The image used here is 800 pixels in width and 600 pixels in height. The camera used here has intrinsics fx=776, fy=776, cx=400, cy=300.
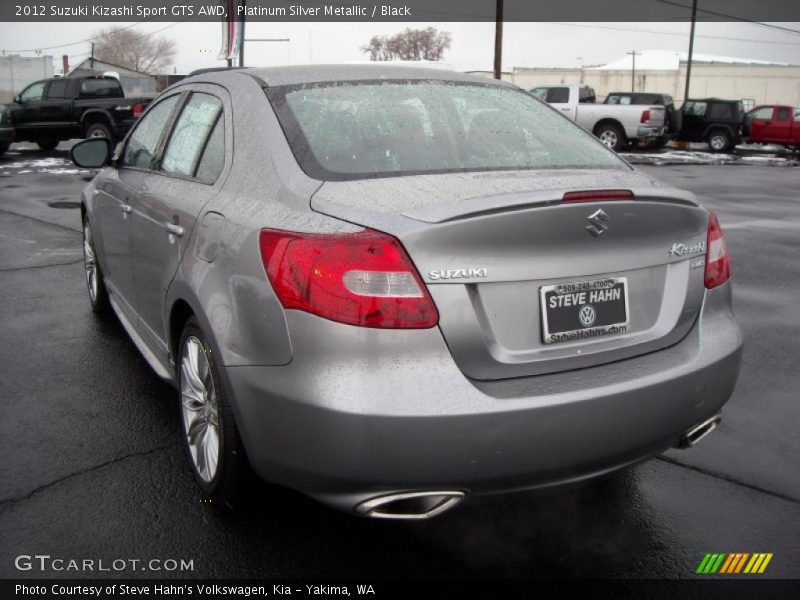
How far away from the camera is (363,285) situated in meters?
2.16

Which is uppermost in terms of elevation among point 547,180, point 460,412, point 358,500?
point 547,180

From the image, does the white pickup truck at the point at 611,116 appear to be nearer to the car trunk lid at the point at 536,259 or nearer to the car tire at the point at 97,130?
the car tire at the point at 97,130

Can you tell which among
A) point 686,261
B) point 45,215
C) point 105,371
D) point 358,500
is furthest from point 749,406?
point 45,215

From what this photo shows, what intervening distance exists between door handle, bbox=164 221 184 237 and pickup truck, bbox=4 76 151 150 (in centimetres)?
1882

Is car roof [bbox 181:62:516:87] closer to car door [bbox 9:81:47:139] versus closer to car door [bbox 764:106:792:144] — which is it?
car door [bbox 9:81:47:139]

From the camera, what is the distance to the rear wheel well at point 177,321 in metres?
2.93

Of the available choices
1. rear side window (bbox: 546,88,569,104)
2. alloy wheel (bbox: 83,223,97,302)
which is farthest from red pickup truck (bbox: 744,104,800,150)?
alloy wheel (bbox: 83,223,97,302)

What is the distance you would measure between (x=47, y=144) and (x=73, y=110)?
1983 millimetres

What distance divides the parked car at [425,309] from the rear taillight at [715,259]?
13 millimetres

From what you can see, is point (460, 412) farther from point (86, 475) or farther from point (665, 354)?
point (86, 475)

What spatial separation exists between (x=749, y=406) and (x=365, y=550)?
7.67 ft

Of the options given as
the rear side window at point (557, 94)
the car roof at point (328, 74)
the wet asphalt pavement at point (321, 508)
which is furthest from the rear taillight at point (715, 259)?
the rear side window at point (557, 94)

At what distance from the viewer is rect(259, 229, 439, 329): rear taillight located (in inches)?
84.7

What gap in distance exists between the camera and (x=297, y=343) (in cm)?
221
